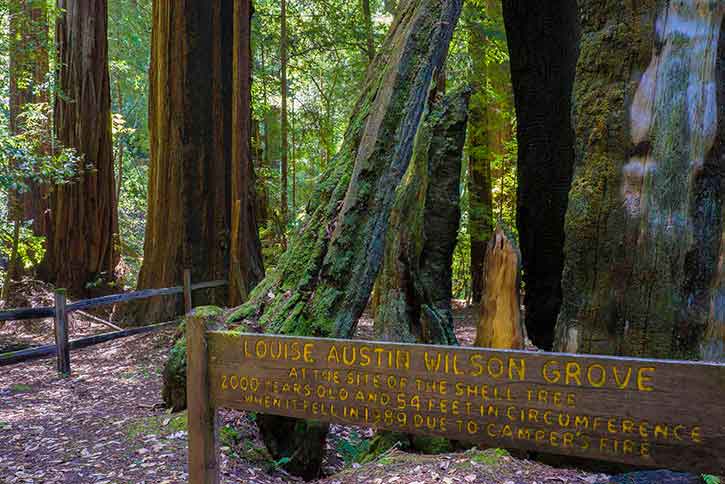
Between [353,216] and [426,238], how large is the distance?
1496 millimetres

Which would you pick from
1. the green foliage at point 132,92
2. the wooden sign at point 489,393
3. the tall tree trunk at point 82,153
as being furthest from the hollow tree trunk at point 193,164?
the green foliage at point 132,92

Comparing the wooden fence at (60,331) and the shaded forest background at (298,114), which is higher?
the shaded forest background at (298,114)

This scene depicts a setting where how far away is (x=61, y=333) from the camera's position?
313 inches

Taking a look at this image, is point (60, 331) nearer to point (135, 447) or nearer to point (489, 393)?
point (135, 447)

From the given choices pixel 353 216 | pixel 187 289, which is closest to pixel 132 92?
pixel 187 289

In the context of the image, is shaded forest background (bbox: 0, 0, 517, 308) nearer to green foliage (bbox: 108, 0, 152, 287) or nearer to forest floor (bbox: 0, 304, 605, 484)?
green foliage (bbox: 108, 0, 152, 287)

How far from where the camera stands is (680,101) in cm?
417

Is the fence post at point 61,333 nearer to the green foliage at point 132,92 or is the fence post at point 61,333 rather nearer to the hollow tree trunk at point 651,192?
the hollow tree trunk at point 651,192

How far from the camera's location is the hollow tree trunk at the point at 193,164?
35.0 ft

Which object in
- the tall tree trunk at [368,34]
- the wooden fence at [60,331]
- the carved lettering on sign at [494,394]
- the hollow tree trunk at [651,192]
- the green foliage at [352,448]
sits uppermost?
the tall tree trunk at [368,34]

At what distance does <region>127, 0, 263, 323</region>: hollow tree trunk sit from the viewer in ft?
35.0

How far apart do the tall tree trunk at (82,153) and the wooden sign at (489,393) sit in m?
9.81

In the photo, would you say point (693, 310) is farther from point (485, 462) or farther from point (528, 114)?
point (528, 114)

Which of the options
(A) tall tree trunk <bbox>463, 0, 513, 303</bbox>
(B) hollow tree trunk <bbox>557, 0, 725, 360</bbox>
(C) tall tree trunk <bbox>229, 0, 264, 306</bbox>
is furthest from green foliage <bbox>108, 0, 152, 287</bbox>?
(B) hollow tree trunk <bbox>557, 0, 725, 360</bbox>
